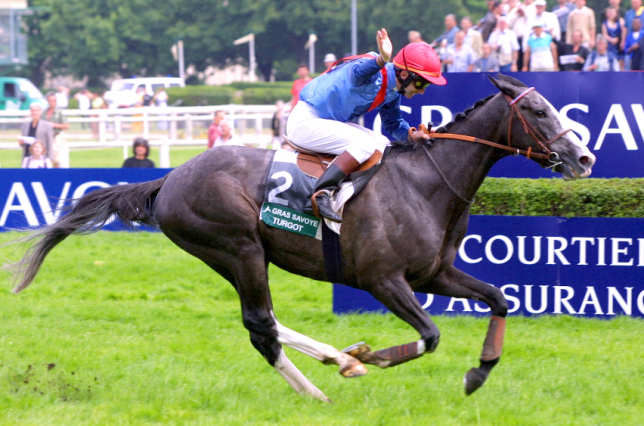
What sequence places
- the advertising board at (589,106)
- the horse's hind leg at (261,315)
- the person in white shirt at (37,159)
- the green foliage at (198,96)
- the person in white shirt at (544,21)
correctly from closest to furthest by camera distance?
the horse's hind leg at (261,315)
the advertising board at (589,106)
the person in white shirt at (37,159)
the person in white shirt at (544,21)
the green foliage at (198,96)

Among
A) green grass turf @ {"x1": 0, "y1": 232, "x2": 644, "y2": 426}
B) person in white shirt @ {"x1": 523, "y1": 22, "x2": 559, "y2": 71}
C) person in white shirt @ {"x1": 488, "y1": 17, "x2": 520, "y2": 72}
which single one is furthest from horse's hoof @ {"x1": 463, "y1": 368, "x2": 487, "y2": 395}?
person in white shirt @ {"x1": 488, "y1": 17, "x2": 520, "y2": 72}

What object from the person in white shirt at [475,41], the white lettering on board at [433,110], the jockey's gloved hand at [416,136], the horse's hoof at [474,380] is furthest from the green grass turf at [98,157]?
the horse's hoof at [474,380]

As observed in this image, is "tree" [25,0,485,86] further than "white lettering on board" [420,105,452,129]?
Yes

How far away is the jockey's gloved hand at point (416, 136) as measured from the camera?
5059 mm

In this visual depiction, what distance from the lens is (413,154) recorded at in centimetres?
505

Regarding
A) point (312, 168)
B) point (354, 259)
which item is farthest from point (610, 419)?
point (312, 168)

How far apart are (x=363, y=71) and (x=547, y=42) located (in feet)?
26.4

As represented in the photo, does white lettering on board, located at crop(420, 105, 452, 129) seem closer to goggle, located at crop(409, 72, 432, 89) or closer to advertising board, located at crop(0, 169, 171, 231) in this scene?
goggle, located at crop(409, 72, 432, 89)

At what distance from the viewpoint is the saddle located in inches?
195

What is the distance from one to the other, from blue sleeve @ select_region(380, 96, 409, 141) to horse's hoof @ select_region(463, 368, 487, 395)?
1622mm

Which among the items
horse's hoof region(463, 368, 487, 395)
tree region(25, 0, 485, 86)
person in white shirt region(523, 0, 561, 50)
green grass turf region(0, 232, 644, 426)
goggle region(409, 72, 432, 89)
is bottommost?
green grass turf region(0, 232, 644, 426)

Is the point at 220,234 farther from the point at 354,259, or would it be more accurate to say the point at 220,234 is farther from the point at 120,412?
the point at 120,412

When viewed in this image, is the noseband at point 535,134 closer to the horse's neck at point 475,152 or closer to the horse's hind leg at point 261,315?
the horse's neck at point 475,152

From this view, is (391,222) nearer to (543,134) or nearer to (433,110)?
(543,134)
